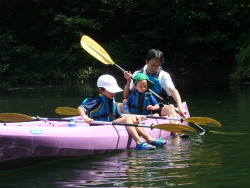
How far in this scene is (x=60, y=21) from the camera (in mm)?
19250

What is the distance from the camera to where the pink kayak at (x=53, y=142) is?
446 cm

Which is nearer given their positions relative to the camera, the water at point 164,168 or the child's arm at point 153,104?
the water at point 164,168

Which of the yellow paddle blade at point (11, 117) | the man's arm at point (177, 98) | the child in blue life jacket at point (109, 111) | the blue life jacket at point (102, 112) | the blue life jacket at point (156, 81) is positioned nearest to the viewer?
the child in blue life jacket at point (109, 111)

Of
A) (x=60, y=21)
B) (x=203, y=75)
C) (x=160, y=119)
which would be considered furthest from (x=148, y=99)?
(x=60, y=21)

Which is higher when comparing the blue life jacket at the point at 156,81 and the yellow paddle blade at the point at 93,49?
the yellow paddle blade at the point at 93,49

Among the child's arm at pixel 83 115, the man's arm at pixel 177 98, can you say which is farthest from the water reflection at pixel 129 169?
the man's arm at pixel 177 98

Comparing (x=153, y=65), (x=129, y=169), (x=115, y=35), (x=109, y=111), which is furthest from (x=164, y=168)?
(x=115, y=35)

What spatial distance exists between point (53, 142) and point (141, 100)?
5.98 ft

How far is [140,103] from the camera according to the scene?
626cm

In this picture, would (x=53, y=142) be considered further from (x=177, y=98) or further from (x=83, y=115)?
(x=177, y=98)

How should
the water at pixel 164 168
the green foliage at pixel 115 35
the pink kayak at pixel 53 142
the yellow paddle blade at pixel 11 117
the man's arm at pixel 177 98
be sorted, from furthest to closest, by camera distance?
the green foliage at pixel 115 35 < the man's arm at pixel 177 98 < the yellow paddle blade at pixel 11 117 < the pink kayak at pixel 53 142 < the water at pixel 164 168

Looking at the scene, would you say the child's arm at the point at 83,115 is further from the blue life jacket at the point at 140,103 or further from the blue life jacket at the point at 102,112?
the blue life jacket at the point at 140,103

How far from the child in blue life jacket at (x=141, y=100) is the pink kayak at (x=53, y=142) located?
0.85 meters

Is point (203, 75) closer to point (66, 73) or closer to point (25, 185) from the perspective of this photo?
point (66, 73)
